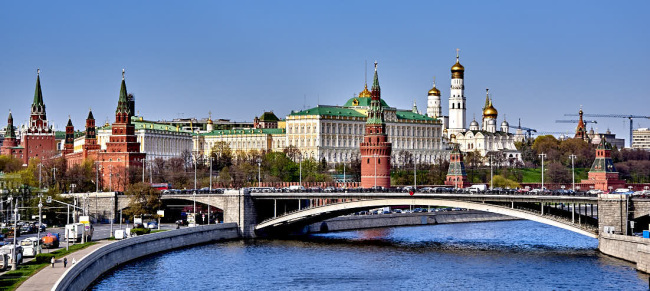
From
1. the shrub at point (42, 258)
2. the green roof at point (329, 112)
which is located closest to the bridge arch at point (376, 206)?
the shrub at point (42, 258)

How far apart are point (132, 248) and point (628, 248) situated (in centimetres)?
3220

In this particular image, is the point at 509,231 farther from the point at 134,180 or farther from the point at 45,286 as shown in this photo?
the point at 45,286

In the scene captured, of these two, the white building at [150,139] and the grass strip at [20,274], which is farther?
the white building at [150,139]

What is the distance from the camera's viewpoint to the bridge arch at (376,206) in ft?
285

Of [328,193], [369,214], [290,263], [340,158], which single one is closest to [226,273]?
[290,263]

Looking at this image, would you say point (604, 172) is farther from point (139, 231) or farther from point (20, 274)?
point (20, 274)

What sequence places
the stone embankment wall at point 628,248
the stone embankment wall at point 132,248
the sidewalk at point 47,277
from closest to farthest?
the sidewalk at point 47,277 < the stone embankment wall at point 132,248 < the stone embankment wall at point 628,248

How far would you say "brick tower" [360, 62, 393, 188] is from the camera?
14062 centimetres

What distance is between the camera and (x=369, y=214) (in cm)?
12212

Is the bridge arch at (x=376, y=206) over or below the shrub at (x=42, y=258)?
over

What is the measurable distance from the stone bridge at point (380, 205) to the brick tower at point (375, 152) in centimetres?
2533

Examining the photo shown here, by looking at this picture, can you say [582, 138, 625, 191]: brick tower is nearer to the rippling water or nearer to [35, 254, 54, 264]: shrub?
the rippling water

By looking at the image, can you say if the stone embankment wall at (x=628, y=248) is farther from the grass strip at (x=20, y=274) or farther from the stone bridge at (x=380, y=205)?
the grass strip at (x=20, y=274)

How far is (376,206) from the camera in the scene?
97938mm
